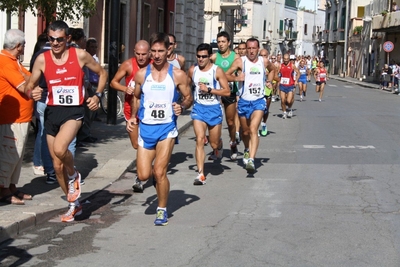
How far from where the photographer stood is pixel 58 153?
775cm

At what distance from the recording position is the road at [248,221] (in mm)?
6594

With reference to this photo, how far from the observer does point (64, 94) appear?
8016 mm

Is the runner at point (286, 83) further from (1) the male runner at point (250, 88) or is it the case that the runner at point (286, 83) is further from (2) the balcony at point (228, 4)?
(2) the balcony at point (228, 4)

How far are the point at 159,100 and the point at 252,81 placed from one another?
13.1ft

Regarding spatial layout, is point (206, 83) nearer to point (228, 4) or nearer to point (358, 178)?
point (358, 178)

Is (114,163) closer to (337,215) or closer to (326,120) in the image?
(337,215)

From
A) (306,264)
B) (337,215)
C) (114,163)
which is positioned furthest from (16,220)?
(114,163)

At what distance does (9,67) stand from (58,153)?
1.26 metres

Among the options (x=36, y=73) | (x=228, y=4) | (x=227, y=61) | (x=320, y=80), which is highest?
(x=228, y=4)

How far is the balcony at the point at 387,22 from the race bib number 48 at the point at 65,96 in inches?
1736

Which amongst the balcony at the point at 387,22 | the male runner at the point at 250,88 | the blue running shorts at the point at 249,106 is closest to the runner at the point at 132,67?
the male runner at the point at 250,88

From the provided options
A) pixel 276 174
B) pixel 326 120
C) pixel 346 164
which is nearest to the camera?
pixel 276 174

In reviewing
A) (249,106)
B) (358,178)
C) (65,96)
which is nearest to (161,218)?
(65,96)

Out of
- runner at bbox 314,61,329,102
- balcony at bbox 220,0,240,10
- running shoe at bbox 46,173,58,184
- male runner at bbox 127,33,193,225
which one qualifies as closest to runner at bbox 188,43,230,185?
running shoe at bbox 46,173,58,184
